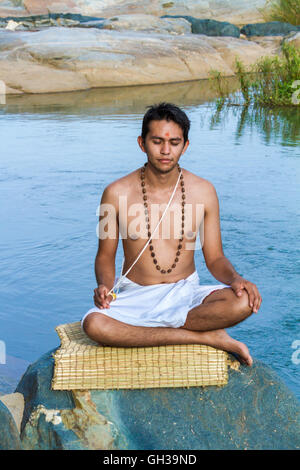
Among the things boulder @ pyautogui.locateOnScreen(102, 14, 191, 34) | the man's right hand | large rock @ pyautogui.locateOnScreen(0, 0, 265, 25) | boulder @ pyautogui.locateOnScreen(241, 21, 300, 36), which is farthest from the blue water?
large rock @ pyautogui.locateOnScreen(0, 0, 265, 25)

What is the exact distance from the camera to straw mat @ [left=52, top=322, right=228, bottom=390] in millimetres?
2432

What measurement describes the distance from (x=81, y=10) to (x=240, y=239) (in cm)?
2310

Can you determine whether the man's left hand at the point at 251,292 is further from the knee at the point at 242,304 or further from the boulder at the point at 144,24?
the boulder at the point at 144,24

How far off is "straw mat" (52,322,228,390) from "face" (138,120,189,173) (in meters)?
0.80

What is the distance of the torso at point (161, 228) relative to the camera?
2840 mm

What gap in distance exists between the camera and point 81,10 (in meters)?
25.7

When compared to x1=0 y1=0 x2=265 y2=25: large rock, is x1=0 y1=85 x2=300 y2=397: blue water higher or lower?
lower

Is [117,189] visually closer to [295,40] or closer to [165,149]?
[165,149]

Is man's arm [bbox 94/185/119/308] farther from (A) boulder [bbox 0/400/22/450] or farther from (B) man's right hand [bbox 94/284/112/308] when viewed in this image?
(A) boulder [bbox 0/400/22/450]

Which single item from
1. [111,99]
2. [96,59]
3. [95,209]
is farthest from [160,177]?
[96,59]

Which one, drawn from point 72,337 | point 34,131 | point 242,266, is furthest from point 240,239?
point 34,131

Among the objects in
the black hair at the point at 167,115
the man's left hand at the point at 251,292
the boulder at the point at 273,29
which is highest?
the boulder at the point at 273,29

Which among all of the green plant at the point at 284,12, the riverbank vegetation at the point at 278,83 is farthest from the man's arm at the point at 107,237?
the green plant at the point at 284,12

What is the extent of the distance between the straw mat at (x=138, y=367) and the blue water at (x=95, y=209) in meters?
0.78
